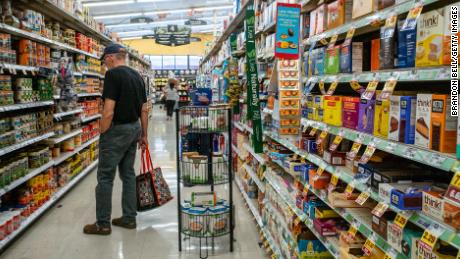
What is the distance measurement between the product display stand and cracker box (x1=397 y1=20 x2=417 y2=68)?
6.64 ft

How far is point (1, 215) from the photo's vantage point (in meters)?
3.65

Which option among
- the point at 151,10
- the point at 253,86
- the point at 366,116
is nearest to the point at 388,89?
the point at 366,116

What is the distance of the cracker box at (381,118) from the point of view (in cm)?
172

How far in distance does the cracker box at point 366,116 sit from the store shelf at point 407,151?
3 centimetres

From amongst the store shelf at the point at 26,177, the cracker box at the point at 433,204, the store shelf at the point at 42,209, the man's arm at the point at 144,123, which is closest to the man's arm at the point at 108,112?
the man's arm at the point at 144,123

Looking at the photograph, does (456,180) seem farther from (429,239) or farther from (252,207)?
(252,207)

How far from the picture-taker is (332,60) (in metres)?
2.30

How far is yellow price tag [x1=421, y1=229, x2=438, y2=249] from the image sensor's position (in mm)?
1296

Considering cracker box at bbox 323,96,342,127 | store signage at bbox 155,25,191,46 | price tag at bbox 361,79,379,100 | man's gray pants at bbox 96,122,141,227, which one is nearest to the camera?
price tag at bbox 361,79,379,100

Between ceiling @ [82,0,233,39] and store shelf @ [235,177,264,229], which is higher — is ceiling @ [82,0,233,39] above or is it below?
above

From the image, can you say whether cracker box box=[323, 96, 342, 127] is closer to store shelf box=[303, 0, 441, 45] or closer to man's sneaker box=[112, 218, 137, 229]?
store shelf box=[303, 0, 441, 45]

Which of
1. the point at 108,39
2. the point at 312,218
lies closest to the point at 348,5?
the point at 312,218

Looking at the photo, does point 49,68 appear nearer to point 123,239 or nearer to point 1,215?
point 1,215

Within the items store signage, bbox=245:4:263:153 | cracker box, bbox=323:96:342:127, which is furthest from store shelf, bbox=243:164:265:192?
cracker box, bbox=323:96:342:127
